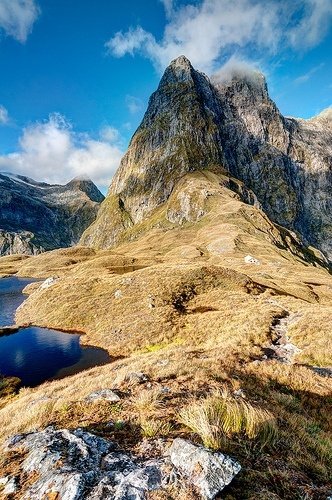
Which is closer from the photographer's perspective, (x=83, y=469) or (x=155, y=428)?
(x=83, y=469)

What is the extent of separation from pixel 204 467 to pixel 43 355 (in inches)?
1654

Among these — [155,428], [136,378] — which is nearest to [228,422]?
Result: [155,428]

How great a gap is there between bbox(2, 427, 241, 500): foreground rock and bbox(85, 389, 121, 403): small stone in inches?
191

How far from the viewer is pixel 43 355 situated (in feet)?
145

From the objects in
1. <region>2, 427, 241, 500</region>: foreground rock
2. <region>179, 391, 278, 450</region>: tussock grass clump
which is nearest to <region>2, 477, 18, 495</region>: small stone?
<region>2, 427, 241, 500</region>: foreground rock

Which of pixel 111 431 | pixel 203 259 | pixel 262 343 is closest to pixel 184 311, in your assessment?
pixel 262 343

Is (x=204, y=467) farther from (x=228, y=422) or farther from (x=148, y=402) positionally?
(x=148, y=402)

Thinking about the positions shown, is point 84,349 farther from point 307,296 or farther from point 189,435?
point 307,296

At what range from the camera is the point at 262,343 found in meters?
33.1

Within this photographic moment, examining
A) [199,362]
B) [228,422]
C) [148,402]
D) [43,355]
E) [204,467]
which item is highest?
[204,467]

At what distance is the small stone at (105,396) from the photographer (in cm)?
1315

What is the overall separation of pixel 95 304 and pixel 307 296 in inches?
1724

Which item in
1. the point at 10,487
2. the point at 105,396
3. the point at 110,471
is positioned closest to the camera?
the point at 10,487

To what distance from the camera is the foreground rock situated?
6430mm
